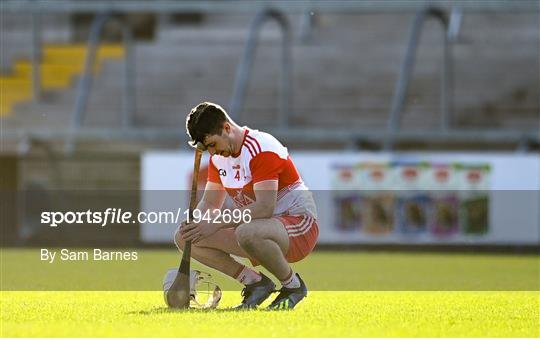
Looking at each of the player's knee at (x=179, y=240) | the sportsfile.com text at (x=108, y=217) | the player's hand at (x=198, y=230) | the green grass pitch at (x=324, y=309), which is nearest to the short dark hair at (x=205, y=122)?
the player's hand at (x=198, y=230)

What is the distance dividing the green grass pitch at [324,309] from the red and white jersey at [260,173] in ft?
2.17

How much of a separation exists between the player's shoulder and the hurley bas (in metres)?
7.47

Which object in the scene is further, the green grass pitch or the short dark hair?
the short dark hair

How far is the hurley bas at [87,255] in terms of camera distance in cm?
1570

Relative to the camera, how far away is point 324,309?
8.79 meters

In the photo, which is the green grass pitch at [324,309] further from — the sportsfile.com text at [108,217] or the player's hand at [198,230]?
the sportsfile.com text at [108,217]

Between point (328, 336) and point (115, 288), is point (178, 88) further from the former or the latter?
point (328, 336)

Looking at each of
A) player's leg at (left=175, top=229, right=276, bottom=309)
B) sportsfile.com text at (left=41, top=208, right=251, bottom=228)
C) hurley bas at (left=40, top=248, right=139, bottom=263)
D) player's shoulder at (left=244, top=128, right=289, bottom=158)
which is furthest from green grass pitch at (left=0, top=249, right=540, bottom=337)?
sportsfile.com text at (left=41, top=208, right=251, bottom=228)

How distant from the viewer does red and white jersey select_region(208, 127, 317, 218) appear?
8180mm

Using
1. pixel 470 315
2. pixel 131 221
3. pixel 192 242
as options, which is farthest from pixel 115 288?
pixel 131 221

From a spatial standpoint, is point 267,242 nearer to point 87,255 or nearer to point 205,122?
point 205,122

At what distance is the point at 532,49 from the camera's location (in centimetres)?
2086

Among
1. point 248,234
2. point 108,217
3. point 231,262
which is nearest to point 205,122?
point 248,234

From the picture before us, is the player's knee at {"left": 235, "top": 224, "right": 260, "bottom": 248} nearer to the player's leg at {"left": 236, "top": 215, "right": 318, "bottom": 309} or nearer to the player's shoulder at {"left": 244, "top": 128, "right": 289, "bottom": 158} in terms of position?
the player's leg at {"left": 236, "top": 215, "right": 318, "bottom": 309}
